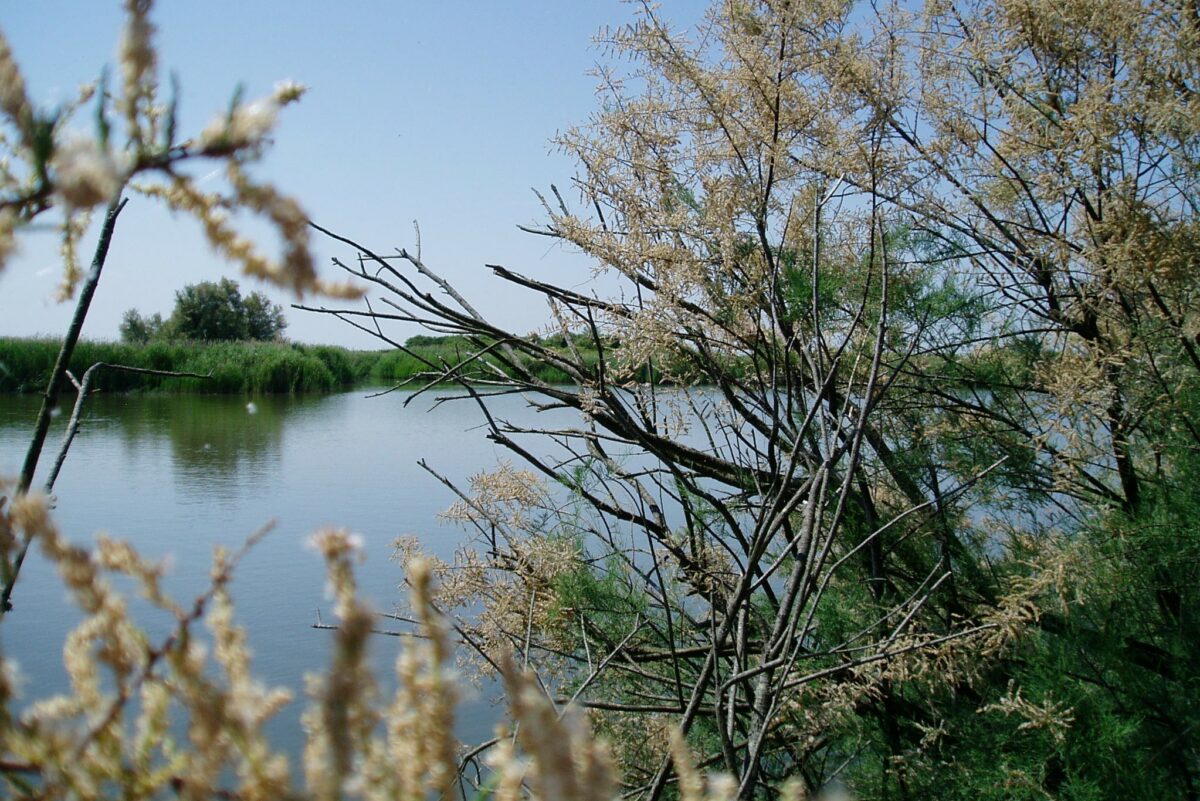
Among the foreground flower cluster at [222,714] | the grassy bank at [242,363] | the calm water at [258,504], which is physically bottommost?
the calm water at [258,504]

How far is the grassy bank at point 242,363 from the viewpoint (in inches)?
92.2

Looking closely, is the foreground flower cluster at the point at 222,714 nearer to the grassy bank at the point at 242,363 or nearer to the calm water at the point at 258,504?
the calm water at the point at 258,504

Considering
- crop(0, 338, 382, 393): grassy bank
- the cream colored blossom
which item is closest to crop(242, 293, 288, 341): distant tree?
crop(0, 338, 382, 393): grassy bank

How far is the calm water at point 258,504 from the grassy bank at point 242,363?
0.27 meters

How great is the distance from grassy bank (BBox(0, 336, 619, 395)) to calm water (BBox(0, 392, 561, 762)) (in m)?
0.27

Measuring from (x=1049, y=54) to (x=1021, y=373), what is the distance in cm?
81

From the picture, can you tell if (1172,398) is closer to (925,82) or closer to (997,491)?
(997,491)

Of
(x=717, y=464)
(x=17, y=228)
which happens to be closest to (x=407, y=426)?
(x=717, y=464)

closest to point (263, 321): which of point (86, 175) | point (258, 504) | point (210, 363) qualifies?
point (258, 504)

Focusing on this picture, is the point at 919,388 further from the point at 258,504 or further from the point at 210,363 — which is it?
the point at 210,363

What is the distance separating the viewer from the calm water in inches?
86.7

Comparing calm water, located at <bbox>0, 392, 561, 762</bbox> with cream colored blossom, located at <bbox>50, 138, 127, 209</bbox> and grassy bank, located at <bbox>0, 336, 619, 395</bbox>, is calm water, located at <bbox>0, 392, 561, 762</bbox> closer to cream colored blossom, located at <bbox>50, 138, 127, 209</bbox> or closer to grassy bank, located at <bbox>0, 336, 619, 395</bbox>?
cream colored blossom, located at <bbox>50, 138, 127, 209</bbox>

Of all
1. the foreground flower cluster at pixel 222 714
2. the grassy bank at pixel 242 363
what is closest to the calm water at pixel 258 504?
the foreground flower cluster at pixel 222 714

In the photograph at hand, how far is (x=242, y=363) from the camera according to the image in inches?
263
